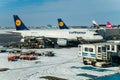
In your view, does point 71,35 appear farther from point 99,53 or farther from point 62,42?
point 99,53

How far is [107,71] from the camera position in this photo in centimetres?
3047

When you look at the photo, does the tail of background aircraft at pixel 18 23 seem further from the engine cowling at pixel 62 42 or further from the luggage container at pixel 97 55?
the luggage container at pixel 97 55

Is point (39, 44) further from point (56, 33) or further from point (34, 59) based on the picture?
point (34, 59)

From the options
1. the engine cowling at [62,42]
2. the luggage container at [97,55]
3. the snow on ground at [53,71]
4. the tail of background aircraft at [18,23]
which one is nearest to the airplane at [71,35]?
the engine cowling at [62,42]

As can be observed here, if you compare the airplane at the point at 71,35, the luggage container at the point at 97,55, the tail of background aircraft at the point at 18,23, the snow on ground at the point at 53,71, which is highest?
the tail of background aircraft at the point at 18,23

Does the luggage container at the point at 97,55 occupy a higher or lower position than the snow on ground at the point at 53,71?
higher

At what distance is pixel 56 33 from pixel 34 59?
77.9 ft

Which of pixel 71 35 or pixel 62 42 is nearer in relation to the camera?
pixel 62 42

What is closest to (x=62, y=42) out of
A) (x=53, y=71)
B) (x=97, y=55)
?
(x=97, y=55)

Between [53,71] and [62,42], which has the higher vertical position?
[62,42]

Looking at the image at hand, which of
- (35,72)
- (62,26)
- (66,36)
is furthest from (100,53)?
(62,26)

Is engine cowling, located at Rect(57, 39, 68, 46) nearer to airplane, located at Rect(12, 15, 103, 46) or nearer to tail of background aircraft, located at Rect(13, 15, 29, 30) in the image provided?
airplane, located at Rect(12, 15, 103, 46)

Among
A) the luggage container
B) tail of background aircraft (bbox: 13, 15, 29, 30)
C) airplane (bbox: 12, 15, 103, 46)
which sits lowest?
the luggage container

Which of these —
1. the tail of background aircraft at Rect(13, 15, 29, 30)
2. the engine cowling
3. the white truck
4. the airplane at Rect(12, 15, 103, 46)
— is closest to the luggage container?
the white truck
